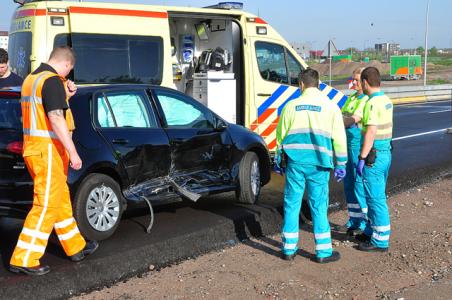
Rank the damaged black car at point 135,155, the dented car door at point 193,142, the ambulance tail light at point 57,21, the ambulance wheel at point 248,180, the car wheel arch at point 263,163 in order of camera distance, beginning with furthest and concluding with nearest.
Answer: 1. the ambulance tail light at point 57,21
2. the car wheel arch at point 263,163
3. the ambulance wheel at point 248,180
4. the dented car door at point 193,142
5. the damaged black car at point 135,155

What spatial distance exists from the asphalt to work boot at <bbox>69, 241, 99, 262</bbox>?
0.18ft

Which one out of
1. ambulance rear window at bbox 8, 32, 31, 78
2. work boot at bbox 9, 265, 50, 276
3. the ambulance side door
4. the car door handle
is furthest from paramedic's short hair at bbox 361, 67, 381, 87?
ambulance rear window at bbox 8, 32, 31, 78

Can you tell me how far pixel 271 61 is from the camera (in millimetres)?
9766

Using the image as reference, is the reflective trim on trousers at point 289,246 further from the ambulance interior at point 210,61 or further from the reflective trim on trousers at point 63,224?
the ambulance interior at point 210,61

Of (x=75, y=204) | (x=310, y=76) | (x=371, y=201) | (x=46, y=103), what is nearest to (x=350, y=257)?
(x=371, y=201)

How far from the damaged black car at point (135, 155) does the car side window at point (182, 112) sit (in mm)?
12

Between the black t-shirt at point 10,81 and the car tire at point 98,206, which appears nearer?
the car tire at point 98,206

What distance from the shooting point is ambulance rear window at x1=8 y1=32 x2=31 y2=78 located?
787 cm

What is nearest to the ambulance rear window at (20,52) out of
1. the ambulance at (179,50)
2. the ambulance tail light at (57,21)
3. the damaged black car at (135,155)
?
the ambulance at (179,50)

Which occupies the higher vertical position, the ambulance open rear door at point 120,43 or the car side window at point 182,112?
the ambulance open rear door at point 120,43

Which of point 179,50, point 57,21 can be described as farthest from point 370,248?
point 179,50

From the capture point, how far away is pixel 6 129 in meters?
5.28

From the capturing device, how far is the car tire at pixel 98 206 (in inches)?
208

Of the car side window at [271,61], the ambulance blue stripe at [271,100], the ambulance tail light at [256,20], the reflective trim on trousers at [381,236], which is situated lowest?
the reflective trim on trousers at [381,236]
